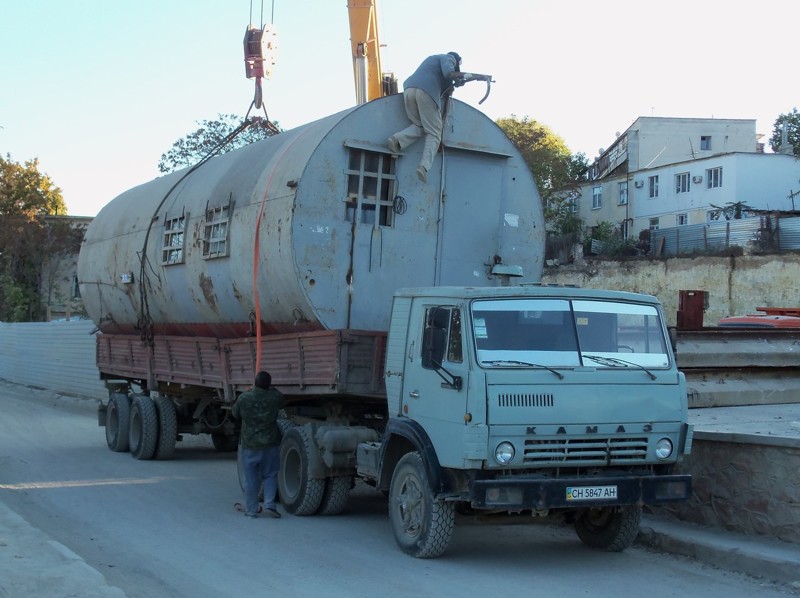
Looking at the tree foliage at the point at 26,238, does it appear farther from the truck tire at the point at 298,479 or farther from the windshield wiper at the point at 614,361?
the windshield wiper at the point at 614,361

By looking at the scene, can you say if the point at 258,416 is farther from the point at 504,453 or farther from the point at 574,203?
the point at 574,203

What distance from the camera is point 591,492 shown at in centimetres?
735

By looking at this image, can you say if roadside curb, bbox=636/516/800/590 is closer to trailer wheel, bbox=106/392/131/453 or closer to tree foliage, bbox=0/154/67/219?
trailer wheel, bbox=106/392/131/453

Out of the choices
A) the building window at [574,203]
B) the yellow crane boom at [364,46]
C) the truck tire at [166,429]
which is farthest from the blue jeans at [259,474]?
the building window at [574,203]

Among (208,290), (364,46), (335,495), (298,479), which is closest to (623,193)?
(364,46)

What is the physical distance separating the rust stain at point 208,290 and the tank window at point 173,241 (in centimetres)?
85

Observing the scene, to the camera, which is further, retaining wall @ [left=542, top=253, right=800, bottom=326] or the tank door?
retaining wall @ [left=542, top=253, right=800, bottom=326]

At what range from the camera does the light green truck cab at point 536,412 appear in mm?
7234

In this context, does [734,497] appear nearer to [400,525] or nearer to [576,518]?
[576,518]

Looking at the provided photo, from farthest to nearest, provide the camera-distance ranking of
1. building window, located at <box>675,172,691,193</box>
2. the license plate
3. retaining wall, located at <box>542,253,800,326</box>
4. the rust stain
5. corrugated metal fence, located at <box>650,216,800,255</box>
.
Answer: building window, located at <box>675,172,691,193</box> → corrugated metal fence, located at <box>650,216,800,255</box> → retaining wall, located at <box>542,253,800,326</box> → the rust stain → the license plate

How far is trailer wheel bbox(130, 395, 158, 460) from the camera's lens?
14.5 metres

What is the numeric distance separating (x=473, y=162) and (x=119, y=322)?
7.89 m

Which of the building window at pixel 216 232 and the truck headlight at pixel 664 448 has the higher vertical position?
the building window at pixel 216 232

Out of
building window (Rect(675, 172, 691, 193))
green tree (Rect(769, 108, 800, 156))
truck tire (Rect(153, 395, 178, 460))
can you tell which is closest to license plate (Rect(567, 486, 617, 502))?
truck tire (Rect(153, 395, 178, 460))
